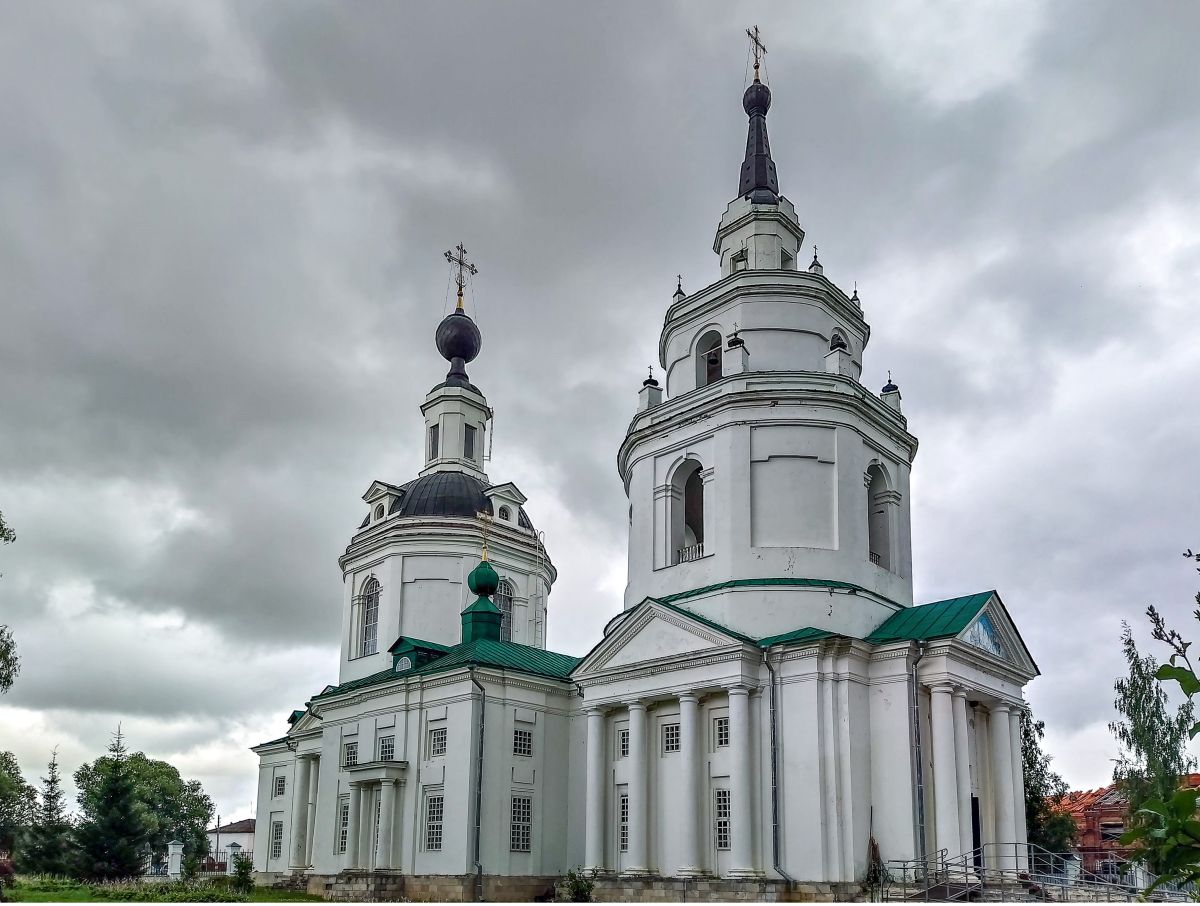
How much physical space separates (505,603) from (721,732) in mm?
16036

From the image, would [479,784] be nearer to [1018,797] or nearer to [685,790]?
[685,790]

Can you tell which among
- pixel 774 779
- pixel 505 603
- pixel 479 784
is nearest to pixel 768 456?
pixel 774 779

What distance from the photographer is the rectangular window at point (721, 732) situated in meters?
24.3

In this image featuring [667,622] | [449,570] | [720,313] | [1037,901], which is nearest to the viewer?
[1037,901]

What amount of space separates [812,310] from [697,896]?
14.4 metres

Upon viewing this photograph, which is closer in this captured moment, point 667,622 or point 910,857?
point 910,857

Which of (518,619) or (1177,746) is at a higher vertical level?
(518,619)

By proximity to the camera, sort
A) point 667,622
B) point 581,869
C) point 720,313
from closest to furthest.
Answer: point 667,622 < point 581,869 < point 720,313

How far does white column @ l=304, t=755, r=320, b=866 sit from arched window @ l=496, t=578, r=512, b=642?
24.6ft

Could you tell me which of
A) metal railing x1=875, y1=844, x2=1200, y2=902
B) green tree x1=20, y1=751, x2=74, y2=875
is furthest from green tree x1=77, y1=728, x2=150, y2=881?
metal railing x1=875, y1=844, x2=1200, y2=902

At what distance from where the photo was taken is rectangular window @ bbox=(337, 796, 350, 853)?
31500mm

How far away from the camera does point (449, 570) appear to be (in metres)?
37.7

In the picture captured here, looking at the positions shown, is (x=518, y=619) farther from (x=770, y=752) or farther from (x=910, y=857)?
(x=910, y=857)

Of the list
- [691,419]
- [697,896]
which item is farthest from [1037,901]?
[691,419]
